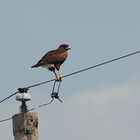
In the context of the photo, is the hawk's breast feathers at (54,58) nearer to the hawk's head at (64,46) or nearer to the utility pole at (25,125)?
Answer: the hawk's head at (64,46)

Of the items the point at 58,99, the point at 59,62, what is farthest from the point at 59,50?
the point at 58,99

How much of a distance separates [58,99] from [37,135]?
71.7 inches

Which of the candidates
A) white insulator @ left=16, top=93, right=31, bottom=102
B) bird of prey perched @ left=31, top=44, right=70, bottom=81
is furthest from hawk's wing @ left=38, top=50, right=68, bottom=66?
white insulator @ left=16, top=93, right=31, bottom=102

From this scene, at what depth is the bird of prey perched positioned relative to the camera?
12641 millimetres

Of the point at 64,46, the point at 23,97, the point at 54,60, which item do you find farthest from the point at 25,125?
the point at 64,46

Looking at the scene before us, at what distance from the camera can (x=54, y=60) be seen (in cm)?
1327

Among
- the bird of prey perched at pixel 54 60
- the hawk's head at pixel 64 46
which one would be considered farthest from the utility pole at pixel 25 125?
the hawk's head at pixel 64 46

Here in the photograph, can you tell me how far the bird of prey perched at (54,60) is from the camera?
12641 mm

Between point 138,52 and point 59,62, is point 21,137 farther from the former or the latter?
point 59,62

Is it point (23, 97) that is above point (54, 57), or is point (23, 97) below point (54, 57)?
below

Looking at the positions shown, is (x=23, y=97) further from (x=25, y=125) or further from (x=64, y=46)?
(x=64, y=46)

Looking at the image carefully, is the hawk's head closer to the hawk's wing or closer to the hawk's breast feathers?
the hawk's breast feathers

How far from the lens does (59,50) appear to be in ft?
45.9

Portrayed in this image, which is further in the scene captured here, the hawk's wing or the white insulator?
the hawk's wing
